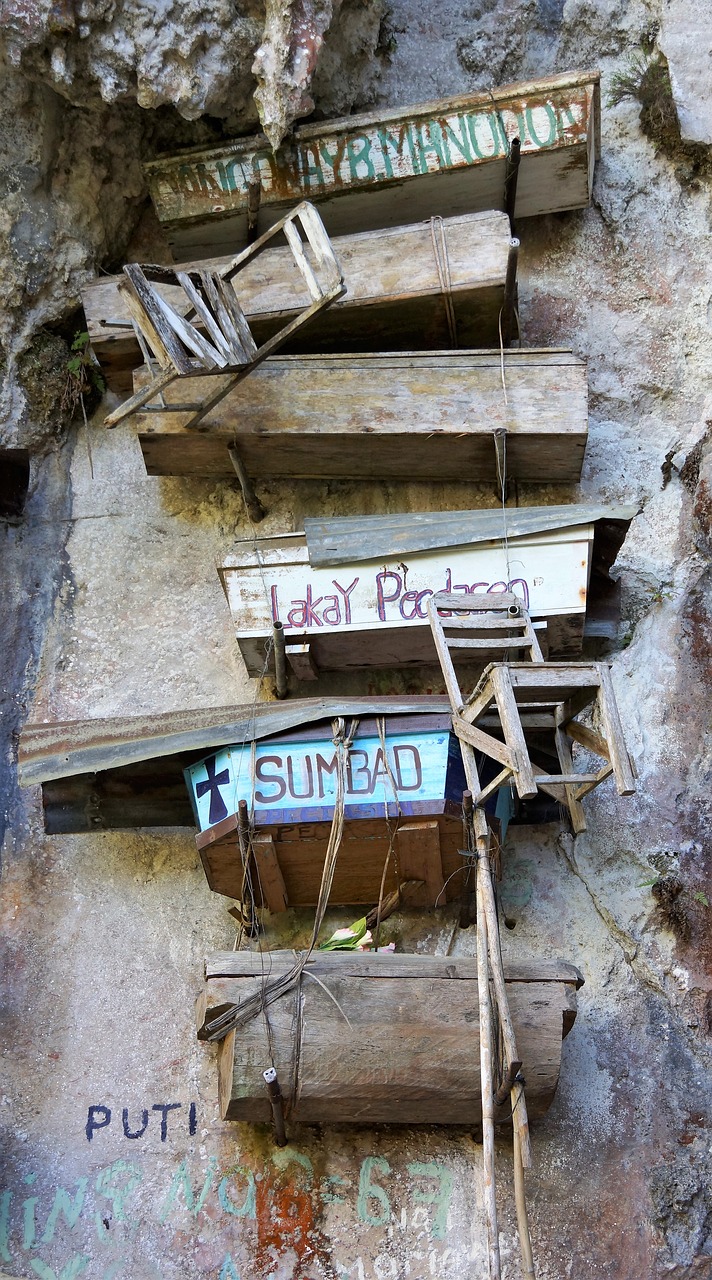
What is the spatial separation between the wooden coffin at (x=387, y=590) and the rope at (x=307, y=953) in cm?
58

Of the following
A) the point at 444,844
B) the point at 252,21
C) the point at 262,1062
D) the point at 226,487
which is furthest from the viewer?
the point at 226,487

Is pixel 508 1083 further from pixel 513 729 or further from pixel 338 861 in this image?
pixel 513 729

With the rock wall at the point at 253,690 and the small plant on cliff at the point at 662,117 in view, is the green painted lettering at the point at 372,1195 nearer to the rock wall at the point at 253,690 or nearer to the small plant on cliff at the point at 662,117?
the rock wall at the point at 253,690

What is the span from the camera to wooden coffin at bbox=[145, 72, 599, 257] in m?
6.64

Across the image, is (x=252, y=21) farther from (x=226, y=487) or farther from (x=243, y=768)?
(x=243, y=768)

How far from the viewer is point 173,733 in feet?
18.0

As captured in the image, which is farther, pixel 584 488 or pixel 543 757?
pixel 584 488

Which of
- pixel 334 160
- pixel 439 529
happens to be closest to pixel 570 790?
pixel 439 529

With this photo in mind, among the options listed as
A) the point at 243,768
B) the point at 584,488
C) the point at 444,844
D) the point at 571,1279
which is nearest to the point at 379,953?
the point at 444,844

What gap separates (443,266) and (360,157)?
0.99 m

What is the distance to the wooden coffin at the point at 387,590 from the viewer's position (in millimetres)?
5711

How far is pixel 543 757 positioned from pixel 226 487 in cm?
251

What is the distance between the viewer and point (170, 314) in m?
5.61

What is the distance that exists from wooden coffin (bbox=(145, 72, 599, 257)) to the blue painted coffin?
126 inches
